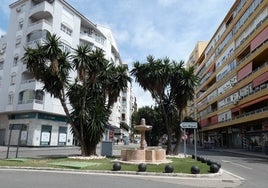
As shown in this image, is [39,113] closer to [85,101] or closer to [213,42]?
[85,101]

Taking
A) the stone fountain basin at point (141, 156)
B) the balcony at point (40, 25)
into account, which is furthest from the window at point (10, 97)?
the stone fountain basin at point (141, 156)

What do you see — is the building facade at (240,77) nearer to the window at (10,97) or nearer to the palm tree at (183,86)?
the palm tree at (183,86)

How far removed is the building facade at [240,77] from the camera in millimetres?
37594

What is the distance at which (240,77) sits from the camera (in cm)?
4519

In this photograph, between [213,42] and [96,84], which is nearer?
[96,84]

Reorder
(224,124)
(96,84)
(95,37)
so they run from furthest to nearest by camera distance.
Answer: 1. (95,37)
2. (224,124)
3. (96,84)

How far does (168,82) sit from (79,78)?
371 inches

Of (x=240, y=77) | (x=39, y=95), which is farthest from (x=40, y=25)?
(x=240, y=77)

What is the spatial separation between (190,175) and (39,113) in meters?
34.7

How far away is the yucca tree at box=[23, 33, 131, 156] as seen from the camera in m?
22.6

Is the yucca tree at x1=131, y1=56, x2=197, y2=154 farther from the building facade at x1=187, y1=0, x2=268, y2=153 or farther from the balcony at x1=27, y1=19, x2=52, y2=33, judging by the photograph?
the balcony at x1=27, y1=19, x2=52, y2=33

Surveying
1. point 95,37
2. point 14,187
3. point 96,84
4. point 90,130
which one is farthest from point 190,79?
point 95,37

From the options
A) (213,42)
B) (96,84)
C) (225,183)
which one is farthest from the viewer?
(213,42)

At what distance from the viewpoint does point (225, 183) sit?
12266 millimetres
